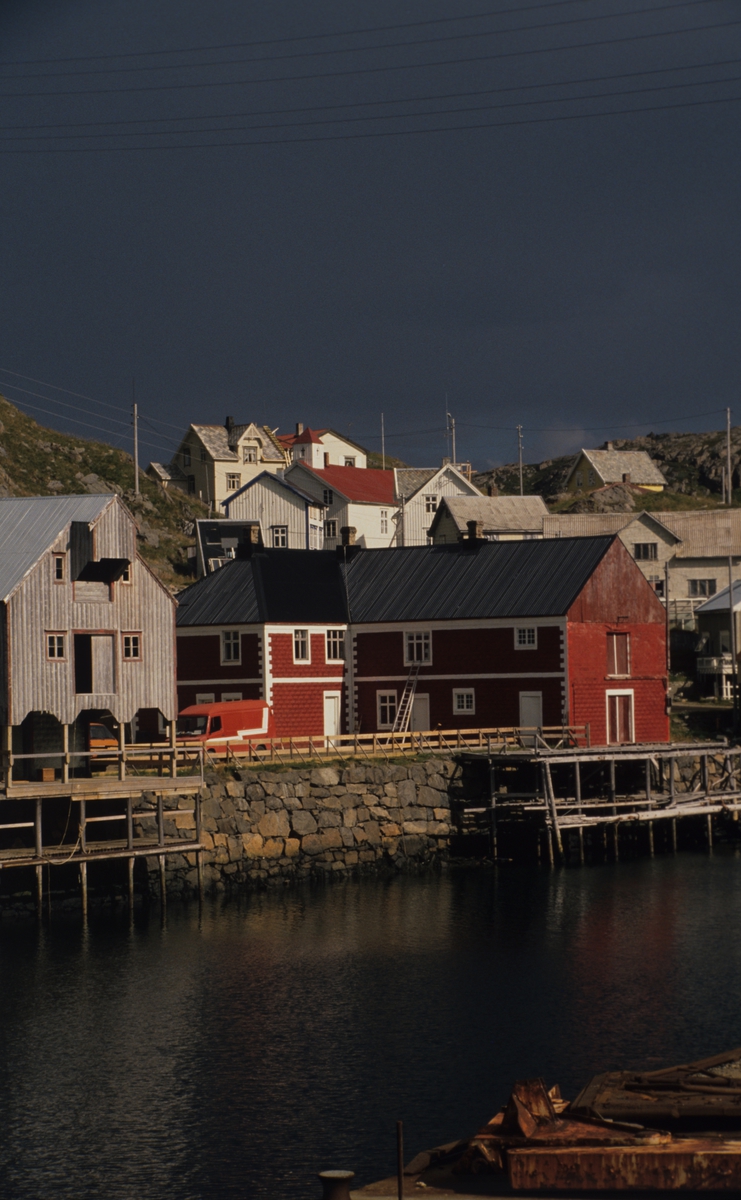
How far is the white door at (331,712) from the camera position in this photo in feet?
208

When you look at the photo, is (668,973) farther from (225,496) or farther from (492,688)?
(225,496)

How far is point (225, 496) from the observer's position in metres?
118

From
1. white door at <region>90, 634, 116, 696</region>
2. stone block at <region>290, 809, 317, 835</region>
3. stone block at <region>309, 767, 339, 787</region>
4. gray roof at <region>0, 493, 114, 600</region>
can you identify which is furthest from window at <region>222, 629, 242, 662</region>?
white door at <region>90, 634, 116, 696</region>

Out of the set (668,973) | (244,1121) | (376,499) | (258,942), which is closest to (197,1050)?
(244,1121)

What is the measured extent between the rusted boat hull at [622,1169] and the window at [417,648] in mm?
45330

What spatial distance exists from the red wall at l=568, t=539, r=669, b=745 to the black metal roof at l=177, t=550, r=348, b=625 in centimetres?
1132

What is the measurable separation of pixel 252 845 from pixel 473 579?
19.9 m

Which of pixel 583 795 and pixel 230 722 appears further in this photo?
pixel 583 795

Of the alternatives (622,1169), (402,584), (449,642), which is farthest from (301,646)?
(622,1169)

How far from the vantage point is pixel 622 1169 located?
55.3ft

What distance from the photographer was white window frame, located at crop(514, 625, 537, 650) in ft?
195

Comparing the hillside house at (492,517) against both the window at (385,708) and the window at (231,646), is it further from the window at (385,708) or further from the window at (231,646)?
the window at (231,646)

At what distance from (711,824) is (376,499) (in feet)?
179

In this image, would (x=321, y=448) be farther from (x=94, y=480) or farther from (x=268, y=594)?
(x=268, y=594)
